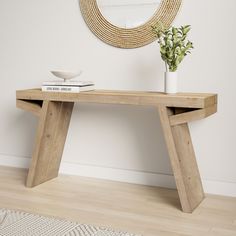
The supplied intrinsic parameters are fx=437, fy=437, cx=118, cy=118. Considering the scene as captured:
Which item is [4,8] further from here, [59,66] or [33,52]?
[59,66]

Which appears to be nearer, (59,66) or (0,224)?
(0,224)

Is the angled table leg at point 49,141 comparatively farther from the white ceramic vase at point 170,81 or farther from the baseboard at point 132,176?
the white ceramic vase at point 170,81

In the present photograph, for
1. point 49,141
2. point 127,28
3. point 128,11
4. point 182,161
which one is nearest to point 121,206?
point 182,161

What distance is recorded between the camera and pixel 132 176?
3.11 m

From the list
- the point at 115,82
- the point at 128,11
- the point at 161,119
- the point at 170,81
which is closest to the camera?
the point at 161,119

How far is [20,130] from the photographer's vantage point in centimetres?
354

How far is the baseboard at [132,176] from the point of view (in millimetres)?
2846

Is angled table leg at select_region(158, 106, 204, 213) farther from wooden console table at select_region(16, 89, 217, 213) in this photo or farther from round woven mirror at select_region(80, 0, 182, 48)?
round woven mirror at select_region(80, 0, 182, 48)

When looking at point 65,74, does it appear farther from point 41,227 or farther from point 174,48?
point 41,227

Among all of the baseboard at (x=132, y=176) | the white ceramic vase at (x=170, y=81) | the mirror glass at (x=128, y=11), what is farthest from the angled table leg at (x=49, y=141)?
the white ceramic vase at (x=170, y=81)

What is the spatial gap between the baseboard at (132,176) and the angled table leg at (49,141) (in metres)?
0.16

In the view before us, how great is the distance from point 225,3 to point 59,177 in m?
1.68

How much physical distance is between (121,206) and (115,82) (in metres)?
0.93

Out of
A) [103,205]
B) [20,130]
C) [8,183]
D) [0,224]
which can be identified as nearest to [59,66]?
[20,130]
